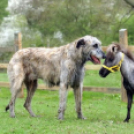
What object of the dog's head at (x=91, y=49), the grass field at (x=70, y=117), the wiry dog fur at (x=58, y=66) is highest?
the dog's head at (x=91, y=49)

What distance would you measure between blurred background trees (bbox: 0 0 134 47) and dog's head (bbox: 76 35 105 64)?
11.0 m

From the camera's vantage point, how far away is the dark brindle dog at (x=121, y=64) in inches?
302

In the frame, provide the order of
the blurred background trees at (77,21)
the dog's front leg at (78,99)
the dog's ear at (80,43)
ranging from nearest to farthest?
the dog's ear at (80,43) → the dog's front leg at (78,99) → the blurred background trees at (77,21)

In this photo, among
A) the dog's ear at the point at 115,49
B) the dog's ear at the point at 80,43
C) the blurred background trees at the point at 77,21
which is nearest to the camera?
the dog's ear at the point at 115,49

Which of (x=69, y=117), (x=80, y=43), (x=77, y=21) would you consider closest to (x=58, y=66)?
(x=80, y=43)

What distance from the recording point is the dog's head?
7.72 meters

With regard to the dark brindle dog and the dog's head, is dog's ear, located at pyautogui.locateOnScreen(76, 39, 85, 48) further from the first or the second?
the dark brindle dog

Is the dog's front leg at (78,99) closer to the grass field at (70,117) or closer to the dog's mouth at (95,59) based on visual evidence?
the grass field at (70,117)

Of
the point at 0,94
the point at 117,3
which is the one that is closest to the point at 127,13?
the point at 117,3

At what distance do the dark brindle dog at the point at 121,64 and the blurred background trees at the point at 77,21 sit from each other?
11030mm

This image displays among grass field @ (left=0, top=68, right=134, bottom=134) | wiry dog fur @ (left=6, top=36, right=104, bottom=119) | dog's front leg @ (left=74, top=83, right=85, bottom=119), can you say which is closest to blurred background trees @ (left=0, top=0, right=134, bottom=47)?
grass field @ (left=0, top=68, right=134, bottom=134)

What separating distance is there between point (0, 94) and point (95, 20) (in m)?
8.33

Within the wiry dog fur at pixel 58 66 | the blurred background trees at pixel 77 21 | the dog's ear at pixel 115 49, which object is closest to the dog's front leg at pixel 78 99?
the wiry dog fur at pixel 58 66

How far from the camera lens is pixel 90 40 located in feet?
25.7
